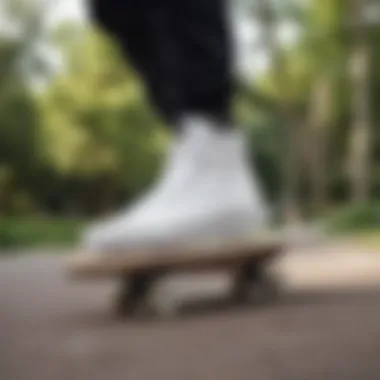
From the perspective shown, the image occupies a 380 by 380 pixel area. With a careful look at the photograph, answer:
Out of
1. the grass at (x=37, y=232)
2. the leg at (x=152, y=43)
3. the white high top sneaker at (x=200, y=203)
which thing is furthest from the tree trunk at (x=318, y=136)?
the leg at (x=152, y=43)

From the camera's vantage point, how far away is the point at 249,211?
4.75 ft

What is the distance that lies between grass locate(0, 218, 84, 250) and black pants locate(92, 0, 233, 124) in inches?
31.2

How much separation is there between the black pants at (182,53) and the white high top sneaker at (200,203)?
0.14 feet

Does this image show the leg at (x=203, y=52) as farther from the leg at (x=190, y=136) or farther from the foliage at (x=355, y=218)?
the foliage at (x=355, y=218)

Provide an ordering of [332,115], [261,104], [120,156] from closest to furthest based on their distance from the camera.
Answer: [120,156], [261,104], [332,115]

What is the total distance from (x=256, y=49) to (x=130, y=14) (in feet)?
6.72

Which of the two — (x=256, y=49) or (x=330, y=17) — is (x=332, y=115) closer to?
(x=330, y=17)

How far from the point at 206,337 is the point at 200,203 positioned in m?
0.29

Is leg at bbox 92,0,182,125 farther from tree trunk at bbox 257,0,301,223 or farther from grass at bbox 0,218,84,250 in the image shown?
tree trunk at bbox 257,0,301,223

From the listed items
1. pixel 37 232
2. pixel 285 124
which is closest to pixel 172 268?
pixel 37 232

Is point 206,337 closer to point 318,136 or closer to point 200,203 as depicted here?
point 200,203

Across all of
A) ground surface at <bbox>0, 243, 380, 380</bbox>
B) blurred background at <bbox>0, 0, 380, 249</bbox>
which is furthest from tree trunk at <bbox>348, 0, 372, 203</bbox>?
ground surface at <bbox>0, 243, 380, 380</bbox>

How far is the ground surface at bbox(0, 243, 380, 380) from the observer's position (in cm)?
91

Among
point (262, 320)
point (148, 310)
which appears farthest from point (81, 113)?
point (262, 320)
